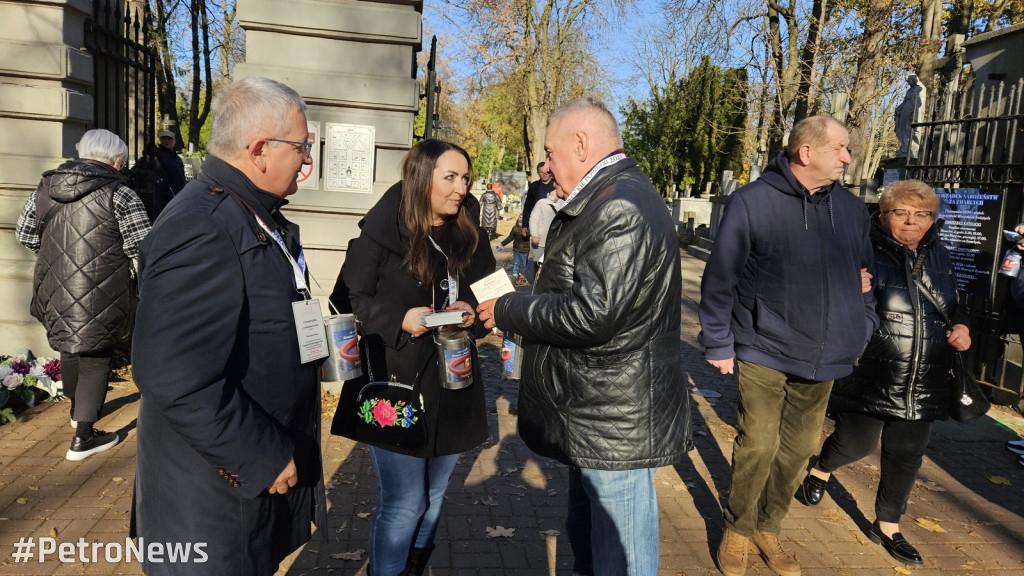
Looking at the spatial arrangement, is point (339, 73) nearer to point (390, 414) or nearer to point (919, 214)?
point (390, 414)

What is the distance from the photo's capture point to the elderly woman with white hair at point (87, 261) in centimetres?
461

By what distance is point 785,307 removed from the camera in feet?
11.5

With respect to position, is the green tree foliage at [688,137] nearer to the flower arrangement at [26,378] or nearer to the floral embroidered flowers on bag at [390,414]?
→ the flower arrangement at [26,378]

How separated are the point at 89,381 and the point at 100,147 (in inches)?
61.1

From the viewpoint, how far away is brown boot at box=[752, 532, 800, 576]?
3691 millimetres

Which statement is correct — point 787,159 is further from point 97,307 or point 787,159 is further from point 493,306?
point 97,307

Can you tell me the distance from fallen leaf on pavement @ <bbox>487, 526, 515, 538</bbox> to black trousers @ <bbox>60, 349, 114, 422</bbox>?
110 inches

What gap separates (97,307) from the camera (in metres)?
4.70

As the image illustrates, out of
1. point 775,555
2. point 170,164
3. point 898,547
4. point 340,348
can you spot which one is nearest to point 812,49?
point 170,164

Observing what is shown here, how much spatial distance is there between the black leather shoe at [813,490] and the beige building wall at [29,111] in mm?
6157

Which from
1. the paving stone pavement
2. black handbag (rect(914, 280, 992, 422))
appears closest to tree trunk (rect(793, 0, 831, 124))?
the paving stone pavement

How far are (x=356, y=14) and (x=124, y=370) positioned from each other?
382 centimetres

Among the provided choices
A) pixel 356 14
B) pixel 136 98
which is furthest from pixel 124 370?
pixel 356 14

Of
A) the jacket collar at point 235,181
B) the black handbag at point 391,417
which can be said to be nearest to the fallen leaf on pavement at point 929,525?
the black handbag at point 391,417
